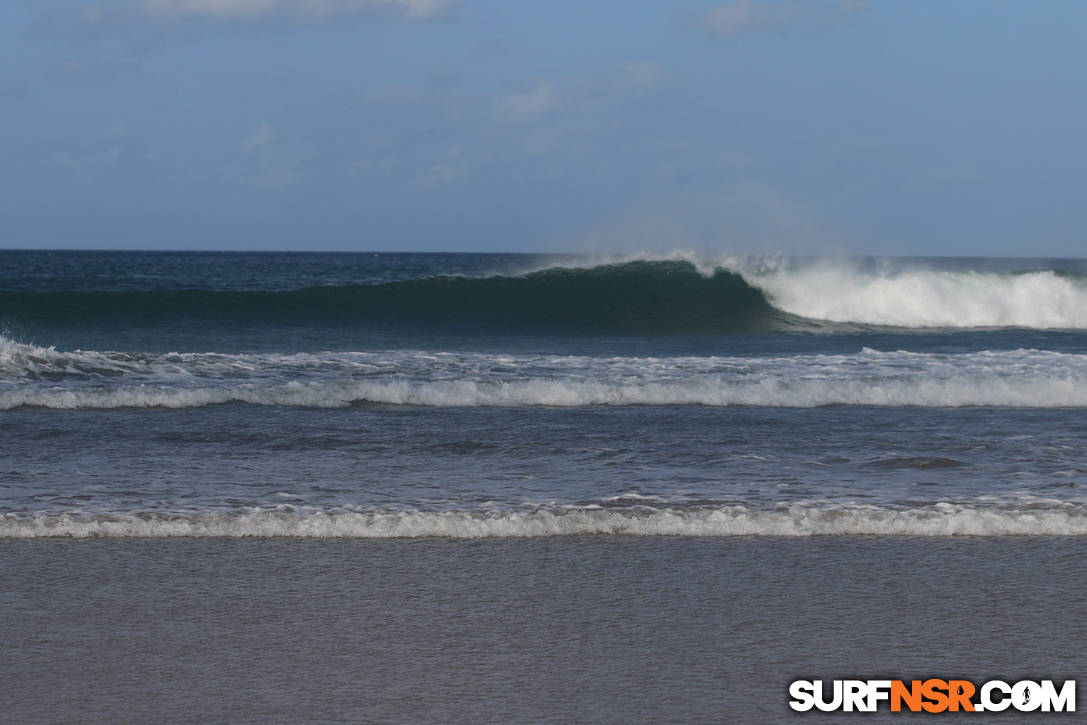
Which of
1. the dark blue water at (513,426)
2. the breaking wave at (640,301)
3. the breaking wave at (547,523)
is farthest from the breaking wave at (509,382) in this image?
the breaking wave at (640,301)

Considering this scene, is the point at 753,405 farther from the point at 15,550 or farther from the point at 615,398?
the point at 15,550

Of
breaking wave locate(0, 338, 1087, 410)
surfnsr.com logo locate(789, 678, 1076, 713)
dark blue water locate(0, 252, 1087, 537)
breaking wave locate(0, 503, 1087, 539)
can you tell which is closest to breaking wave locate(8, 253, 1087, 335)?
dark blue water locate(0, 252, 1087, 537)

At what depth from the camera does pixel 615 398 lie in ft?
33.5

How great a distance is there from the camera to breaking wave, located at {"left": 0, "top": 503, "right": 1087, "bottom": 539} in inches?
197

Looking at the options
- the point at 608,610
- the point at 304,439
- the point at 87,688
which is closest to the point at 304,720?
the point at 87,688

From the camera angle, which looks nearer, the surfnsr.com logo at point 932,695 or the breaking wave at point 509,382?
the surfnsr.com logo at point 932,695

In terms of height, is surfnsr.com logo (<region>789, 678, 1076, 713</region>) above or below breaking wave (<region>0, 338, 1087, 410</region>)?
below

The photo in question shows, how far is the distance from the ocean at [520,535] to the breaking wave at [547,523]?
0.02m

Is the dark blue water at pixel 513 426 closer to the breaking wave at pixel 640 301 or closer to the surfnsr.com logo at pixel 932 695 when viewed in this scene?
the breaking wave at pixel 640 301

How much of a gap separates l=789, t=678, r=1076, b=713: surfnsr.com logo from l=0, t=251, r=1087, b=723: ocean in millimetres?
87

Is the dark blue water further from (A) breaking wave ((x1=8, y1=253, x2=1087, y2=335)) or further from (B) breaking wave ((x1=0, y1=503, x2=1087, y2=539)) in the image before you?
(A) breaking wave ((x1=8, y1=253, x2=1087, y2=335))

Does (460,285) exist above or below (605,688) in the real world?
above

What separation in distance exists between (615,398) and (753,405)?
135 centimetres

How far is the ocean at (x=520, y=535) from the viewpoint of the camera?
3.28 meters
